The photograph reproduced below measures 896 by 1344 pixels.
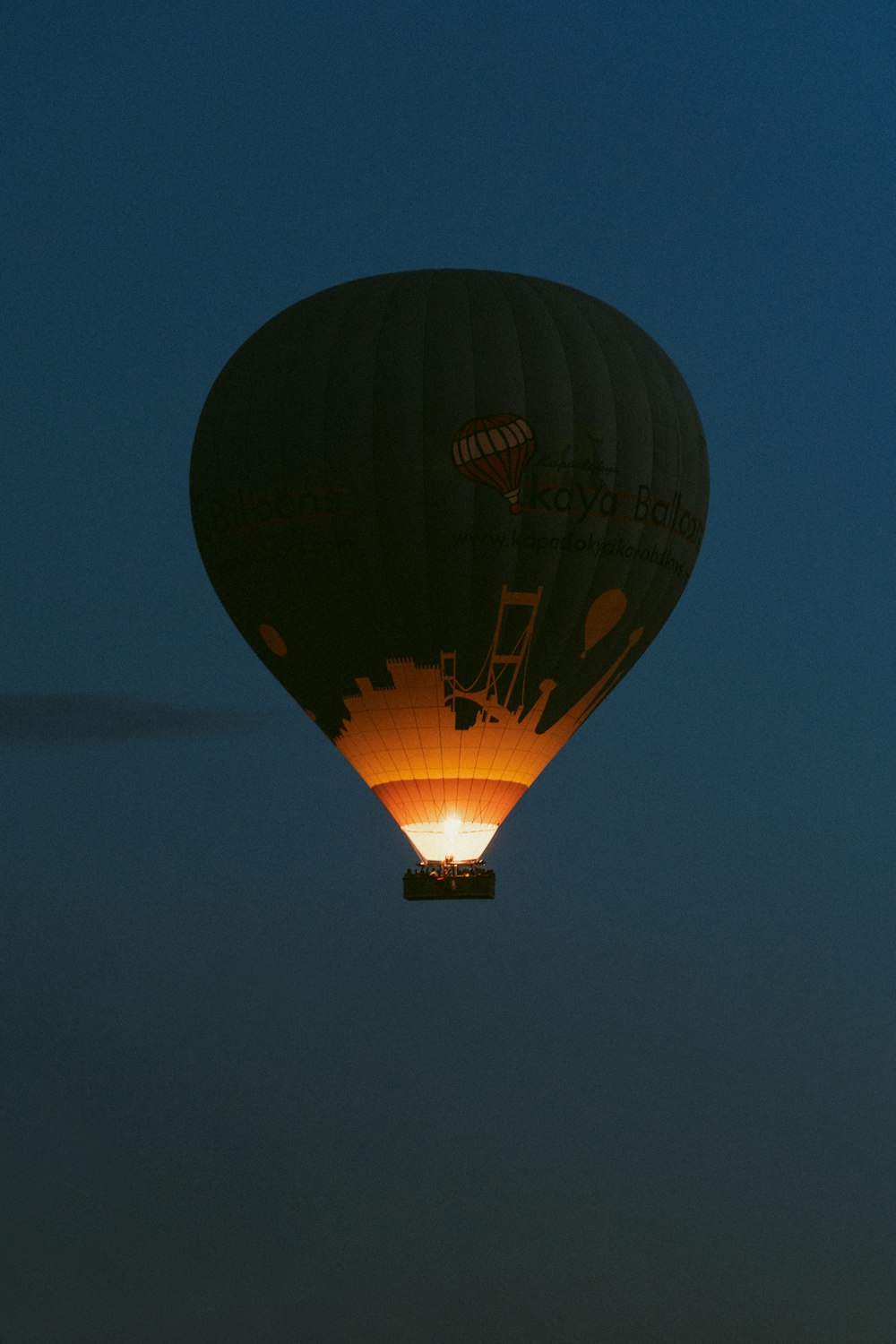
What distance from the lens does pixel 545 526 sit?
46.6 metres

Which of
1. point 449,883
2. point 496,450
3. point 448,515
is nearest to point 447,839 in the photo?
point 449,883

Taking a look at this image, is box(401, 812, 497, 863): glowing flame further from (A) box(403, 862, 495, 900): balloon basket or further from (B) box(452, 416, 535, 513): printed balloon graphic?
(B) box(452, 416, 535, 513): printed balloon graphic

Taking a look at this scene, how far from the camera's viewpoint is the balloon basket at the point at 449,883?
156ft

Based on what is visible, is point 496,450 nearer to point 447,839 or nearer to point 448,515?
point 448,515

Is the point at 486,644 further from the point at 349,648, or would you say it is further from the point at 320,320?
the point at 320,320

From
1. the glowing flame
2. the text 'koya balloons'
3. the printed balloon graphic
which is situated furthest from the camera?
the glowing flame

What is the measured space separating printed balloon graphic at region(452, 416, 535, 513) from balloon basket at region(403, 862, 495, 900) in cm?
566

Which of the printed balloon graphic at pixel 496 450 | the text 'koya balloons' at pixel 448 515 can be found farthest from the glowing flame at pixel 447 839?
the printed balloon graphic at pixel 496 450

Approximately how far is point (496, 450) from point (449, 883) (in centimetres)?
655

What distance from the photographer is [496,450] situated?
46.4 m

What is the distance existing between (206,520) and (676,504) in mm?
7167

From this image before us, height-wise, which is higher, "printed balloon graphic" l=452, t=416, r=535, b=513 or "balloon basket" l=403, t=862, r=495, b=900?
"printed balloon graphic" l=452, t=416, r=535, b=513

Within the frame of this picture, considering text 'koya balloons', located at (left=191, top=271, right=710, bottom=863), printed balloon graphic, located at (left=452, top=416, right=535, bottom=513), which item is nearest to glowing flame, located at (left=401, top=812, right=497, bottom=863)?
text 'koya balloons', located at (left=191, top=271, right=710, bottom=863)

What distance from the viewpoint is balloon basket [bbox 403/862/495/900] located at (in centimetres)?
4741
